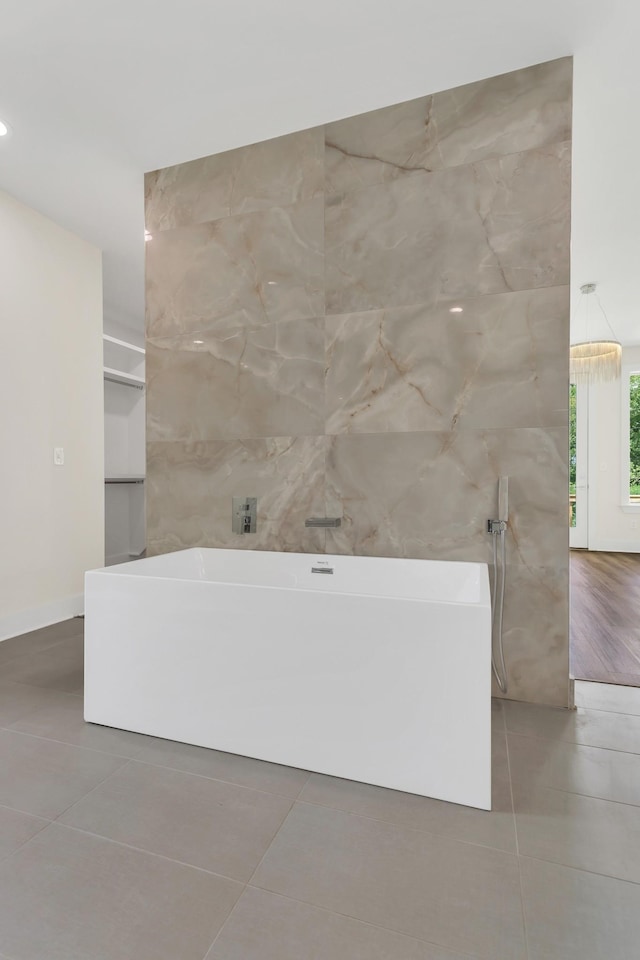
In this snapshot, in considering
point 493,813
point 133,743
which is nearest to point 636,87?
point 493,813

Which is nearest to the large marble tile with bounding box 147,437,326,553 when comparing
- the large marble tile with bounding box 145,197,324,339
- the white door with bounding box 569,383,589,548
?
the large marble tile with bounding box 145,197,324,339

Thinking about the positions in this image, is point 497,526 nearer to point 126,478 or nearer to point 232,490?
point 232,490

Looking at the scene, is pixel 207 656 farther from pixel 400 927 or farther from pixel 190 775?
pixel 400 927

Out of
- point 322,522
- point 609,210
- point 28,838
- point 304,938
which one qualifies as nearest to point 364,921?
point 304,938

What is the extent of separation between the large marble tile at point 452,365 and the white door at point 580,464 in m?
5.01

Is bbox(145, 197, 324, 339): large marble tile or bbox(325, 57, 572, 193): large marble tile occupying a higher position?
bbox(325, 57, 572, 193): large marble tile

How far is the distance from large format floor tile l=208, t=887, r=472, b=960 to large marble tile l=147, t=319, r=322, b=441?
1.90 meters

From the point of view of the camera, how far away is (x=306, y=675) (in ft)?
5.52

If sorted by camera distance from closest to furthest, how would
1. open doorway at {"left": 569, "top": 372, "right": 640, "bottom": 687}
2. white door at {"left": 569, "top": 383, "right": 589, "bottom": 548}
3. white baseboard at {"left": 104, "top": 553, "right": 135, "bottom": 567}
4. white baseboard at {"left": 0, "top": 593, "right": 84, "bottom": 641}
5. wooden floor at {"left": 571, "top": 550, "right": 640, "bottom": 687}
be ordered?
1. wooden floor at {"left": 571, "top": 550, "right": 640, "bottom": 687}
2. white baseboard at {"left": 0, "top": 593, "right": 84, "bottom": 641}
3. white baseboard at {"left": 104, "top": 553, "right": 135, "bottom": 567}
4. open doorway at {"left": 569, "top": 372, "right": 640, "bottom": 687}
5. white door at {"left": 569, "top": 383, "right": 589, "bottom": 548}

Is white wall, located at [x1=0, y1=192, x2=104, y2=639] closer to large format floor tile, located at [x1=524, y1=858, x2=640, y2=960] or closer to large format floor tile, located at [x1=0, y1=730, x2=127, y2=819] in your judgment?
large format floor tile, located at [x1=0, y1=730, x2=127, y2=819]

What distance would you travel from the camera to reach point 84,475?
3.70 m

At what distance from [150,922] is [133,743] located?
0.82 meters

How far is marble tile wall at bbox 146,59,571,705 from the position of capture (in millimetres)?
2213

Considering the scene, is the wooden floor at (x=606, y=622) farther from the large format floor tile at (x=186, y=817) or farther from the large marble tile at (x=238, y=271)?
the large marble tile at (x=238, y=271)
